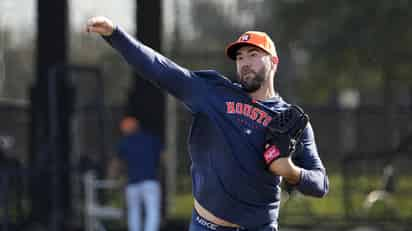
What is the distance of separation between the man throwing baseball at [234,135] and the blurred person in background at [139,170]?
730cm

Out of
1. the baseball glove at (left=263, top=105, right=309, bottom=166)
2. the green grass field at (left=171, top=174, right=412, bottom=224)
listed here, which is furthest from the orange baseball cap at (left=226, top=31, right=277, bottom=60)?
the green grass field at (left=171, top=174, right=412, bottom=224)

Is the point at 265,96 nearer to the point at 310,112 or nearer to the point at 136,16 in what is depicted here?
the point at 136,16

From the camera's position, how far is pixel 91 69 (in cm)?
1402

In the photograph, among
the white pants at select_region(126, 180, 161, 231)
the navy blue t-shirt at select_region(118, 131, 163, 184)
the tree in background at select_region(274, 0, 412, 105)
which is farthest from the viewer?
the tree in background at select_region(274, 0, 412, 105)

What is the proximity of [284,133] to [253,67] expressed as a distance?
1.74 ft

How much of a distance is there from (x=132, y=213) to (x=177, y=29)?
444 cm

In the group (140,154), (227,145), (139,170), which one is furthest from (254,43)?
(139,170)

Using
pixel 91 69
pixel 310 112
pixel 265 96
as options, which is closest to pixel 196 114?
pixel 265 96

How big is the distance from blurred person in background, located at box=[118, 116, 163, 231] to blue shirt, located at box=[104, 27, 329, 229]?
23.9 feet

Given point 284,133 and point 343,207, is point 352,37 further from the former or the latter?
point 284,133

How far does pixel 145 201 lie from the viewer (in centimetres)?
1388

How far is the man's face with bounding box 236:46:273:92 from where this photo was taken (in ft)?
19.4

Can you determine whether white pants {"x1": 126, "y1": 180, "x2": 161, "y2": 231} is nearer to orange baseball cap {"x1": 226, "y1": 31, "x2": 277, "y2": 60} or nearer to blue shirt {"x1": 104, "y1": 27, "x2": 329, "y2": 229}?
blue shirt {"x1": 104, "y1": 27, "x2": 329, "y2": 229}

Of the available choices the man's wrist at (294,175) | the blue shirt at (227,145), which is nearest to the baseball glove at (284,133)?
the man's wrist at (294,175)
